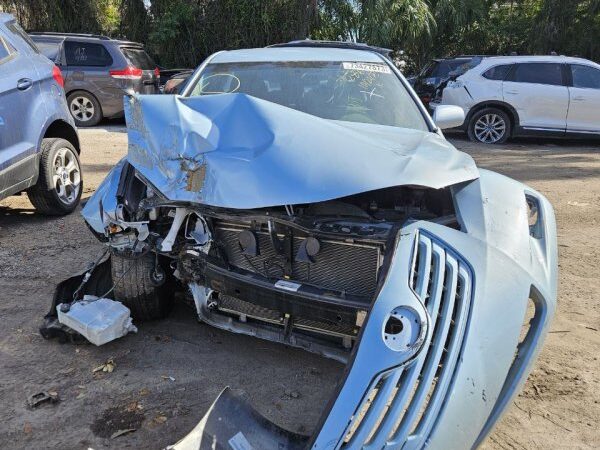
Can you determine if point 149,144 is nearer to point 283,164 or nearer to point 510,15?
point 283,164

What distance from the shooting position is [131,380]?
9.79ft

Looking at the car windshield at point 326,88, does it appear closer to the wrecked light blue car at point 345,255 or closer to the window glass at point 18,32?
the wrecked light blue car at point 345,255

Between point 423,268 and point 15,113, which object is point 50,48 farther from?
point 423,268

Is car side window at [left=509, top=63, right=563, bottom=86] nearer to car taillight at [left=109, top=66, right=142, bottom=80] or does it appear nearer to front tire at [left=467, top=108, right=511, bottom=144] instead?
front tire at [left=467, top=108, right=511, bottom=144]

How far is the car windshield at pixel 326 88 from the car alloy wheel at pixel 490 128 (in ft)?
24.1

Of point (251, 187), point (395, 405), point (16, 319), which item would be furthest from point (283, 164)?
point (16, 319)

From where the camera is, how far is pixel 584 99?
10.5 metres

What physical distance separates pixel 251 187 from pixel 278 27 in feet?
48.1

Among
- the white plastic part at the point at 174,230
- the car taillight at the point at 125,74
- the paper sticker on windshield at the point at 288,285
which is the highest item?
the car taillight at the point at 125,74

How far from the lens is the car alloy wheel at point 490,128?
36.3 ft

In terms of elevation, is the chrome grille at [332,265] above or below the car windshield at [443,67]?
below

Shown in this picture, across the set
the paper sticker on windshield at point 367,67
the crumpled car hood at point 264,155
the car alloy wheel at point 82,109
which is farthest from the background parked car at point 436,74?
the crumpled car hood at point 264,155

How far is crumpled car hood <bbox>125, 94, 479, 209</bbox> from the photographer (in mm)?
2619

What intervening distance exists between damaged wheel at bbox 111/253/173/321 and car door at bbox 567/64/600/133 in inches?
377
